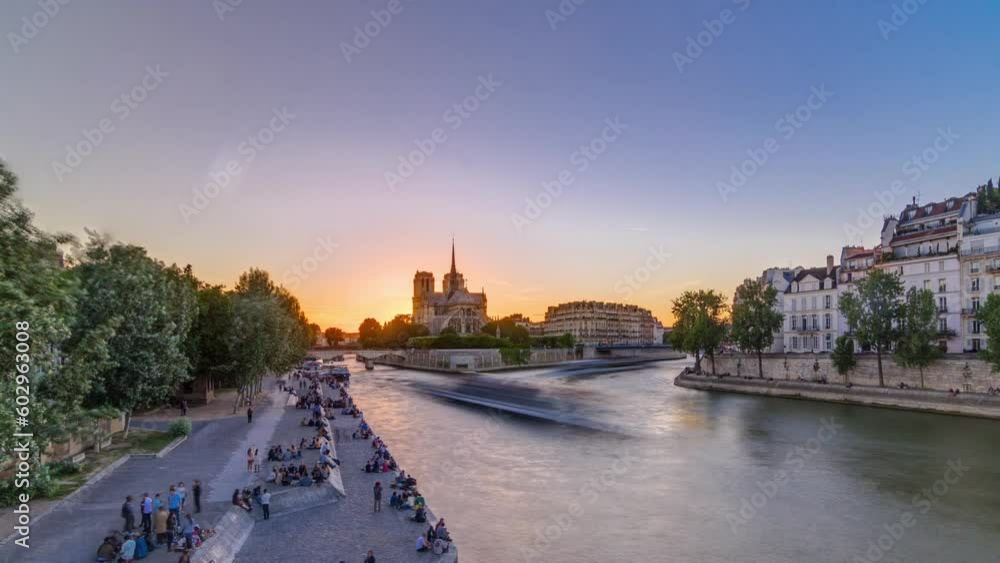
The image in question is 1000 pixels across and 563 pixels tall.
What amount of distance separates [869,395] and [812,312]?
69.7ft

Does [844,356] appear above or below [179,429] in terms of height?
above

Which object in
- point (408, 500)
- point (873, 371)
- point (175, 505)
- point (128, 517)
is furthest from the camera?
point (873, 371)

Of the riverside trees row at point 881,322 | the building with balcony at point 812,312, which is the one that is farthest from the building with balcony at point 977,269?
the building with balcony at point 812,312

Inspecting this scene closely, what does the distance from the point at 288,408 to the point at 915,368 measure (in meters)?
54.1

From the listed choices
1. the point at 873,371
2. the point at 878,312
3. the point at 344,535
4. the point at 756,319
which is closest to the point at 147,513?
the point at 344,535

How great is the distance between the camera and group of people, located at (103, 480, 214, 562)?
15.0 meters

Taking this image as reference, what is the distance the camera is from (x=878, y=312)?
54.6 meters

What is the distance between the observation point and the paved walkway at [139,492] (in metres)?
15.5

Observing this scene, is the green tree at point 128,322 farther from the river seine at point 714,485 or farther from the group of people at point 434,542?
the group of people at point 434,542

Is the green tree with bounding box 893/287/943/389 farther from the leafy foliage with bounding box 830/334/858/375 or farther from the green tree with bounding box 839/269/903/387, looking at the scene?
the leafy foliage with bounding box 830/334/858/375

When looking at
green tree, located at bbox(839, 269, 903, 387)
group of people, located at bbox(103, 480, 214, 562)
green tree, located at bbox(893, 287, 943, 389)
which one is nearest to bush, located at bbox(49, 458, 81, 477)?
group of people, located at bbox(103, 480, 214, 562)

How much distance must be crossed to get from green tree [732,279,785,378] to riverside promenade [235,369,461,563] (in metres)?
57.8

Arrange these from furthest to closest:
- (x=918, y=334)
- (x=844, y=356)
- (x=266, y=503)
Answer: (x=844, y=356) → (x=918, y=334) → (x=266, y=503)

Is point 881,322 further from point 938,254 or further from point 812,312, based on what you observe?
point 812,312
